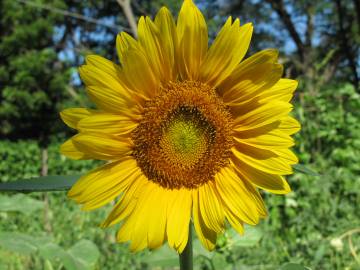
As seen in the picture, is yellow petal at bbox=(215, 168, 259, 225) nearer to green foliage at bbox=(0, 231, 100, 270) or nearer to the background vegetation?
the background vegetation

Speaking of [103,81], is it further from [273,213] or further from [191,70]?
[273,213]

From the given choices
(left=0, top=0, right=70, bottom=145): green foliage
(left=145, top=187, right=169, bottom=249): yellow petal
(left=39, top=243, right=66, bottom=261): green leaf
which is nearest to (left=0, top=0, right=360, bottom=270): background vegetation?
(left=39, top=243, right=66, bottom=261): green leaf

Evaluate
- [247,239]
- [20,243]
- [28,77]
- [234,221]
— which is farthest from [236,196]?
[28,77]

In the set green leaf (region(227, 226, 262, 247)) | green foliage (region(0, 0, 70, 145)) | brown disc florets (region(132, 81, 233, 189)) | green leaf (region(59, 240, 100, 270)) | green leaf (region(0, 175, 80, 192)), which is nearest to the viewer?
green leaf (region(0, 175, 80, 192))

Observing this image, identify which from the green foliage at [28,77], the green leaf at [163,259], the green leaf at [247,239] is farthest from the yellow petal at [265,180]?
the green foliage at [28,77]

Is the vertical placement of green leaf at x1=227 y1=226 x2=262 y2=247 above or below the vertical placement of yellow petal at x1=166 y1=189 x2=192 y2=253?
below

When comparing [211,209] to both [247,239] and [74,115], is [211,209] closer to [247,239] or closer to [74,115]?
[74,115]

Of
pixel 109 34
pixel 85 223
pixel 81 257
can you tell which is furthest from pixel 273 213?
pixel 109 34
